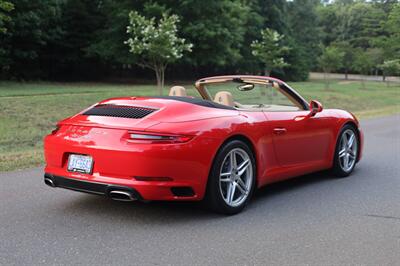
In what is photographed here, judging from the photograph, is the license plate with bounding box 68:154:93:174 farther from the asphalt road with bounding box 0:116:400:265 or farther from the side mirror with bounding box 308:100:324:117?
the side mirror with bounding box 308:100:324:117

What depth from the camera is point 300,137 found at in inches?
239

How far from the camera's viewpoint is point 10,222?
15.6 ft

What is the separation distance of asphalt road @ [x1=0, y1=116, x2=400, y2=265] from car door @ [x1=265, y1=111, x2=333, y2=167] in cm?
39

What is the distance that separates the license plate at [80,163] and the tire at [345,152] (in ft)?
11.4

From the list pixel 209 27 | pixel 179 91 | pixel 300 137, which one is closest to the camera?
pixel 300 137

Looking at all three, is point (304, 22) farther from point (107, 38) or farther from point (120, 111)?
point (120, 111)

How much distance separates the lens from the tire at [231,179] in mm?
4902

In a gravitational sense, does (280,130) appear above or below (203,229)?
above

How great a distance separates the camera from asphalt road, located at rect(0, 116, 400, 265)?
12.9 ft

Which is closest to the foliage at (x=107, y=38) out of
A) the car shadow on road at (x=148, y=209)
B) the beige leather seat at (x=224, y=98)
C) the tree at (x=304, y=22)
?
the tree at (x=304, y=22)

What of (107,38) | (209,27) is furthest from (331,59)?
(107,38)

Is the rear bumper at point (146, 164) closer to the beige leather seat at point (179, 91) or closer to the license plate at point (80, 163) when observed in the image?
the license plate at point (80, 163)

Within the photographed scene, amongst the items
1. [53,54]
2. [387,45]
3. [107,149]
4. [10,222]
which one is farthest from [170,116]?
[387,45]

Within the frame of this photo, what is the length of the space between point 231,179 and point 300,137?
52.6 inches
